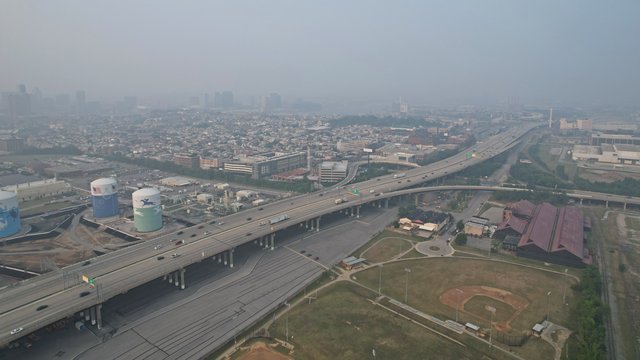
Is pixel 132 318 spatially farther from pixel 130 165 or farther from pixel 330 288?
pixel 130 165

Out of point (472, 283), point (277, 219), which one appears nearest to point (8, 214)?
point (277, 219)

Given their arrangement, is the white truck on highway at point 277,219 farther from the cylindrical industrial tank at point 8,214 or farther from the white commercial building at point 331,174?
the cylindrical industrial tank at point 8,214

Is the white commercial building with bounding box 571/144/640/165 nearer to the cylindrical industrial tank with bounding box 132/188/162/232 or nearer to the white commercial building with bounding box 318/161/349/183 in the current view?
the white commercial building with bounding box 318/161/349/183

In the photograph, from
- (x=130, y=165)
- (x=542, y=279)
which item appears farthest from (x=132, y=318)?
(x=130, y=165)

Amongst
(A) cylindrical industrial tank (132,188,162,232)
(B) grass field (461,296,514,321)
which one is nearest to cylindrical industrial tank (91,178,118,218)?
(A) cylindrical industrial tank (132,188,162,232)

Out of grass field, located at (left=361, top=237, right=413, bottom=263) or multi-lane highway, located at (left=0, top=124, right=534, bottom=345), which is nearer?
multi-lane highway, located at (left=0, top=124, right=534, bottom=345)

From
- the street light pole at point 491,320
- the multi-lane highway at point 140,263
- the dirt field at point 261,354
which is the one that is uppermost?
the multi-lane highway at point 140,263

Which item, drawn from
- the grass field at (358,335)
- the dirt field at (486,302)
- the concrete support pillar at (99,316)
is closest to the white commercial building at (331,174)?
the dirt field at (486,302)
